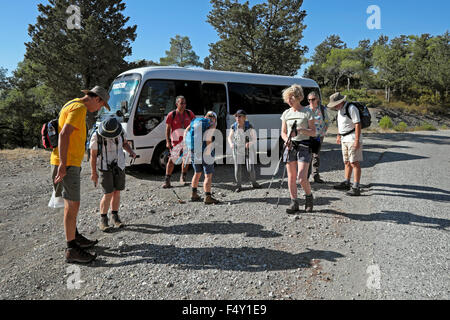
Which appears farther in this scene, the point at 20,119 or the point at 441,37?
the point at 441,37

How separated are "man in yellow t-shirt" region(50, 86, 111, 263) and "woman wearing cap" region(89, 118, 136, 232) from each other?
21.4 inches

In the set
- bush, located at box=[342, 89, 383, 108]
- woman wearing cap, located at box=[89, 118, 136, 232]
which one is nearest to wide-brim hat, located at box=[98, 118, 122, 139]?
woman wearing cap, located at box=[89, 118, 136, 232]

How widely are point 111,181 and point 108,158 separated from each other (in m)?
0.34

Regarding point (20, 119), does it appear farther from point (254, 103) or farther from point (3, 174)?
point (254, 103)

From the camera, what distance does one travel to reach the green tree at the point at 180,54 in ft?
174

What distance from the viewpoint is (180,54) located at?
53938 mm

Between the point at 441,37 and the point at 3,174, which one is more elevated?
the point at 441,37

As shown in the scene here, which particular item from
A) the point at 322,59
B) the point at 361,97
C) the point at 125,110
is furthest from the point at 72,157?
the point at 322,59

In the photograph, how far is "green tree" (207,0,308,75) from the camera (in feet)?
68.7

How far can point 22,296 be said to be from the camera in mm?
2865

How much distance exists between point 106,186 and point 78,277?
1.40 metres

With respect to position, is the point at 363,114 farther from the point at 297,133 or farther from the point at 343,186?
the point at 297,133
